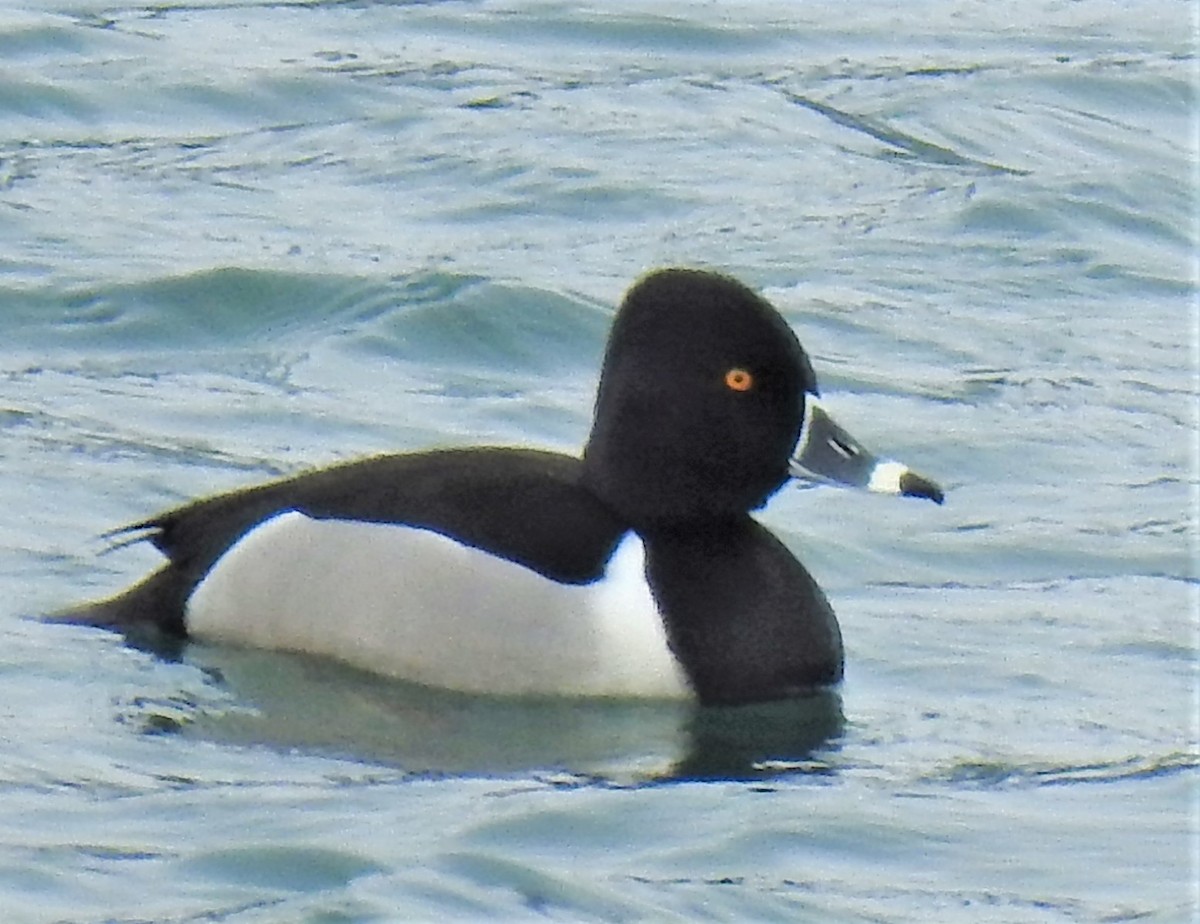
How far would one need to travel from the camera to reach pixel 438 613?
25.8ft

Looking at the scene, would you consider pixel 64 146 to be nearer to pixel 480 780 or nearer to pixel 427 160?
pixel 427 160

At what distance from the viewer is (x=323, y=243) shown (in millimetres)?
12445

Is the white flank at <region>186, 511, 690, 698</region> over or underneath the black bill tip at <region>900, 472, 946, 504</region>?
underneath

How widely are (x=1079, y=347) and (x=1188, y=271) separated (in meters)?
1.44

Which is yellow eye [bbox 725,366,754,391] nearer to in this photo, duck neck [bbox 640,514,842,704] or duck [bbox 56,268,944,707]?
duck [bbox 56,268,944,707]

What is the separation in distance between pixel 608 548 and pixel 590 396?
10.4 ft

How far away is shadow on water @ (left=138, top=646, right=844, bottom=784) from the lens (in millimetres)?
7414

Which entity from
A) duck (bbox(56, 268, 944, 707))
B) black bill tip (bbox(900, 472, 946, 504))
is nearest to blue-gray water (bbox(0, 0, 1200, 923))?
duck (bbox(56, 268, 944, 707))

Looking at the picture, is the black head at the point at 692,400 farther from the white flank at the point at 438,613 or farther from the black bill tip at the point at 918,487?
the black bill tip at the point at 918,487

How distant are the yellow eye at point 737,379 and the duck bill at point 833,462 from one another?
18 cm

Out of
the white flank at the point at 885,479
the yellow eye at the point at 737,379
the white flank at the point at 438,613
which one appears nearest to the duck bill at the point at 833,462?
the white flank at the point at 885,479

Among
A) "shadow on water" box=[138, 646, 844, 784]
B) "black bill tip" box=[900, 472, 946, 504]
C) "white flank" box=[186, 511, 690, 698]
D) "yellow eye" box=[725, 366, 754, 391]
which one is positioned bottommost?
"shadow on water" box=[138, 646, 844, 784]

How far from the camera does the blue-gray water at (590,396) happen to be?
682 centimetres

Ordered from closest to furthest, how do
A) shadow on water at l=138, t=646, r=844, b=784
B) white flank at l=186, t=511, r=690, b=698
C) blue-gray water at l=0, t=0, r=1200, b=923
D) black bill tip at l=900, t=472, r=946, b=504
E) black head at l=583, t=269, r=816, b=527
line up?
blue-gray water at l=0, t=0, r=1200, b=923 < shadow on water at l=138, t=646, r=844, b=784 < white flank at l=186, t=511, r=690, b=698 < black head at l=583, t=269, r=816, b=527 < black bill tip at l=900, t=472, r=946, b=504
